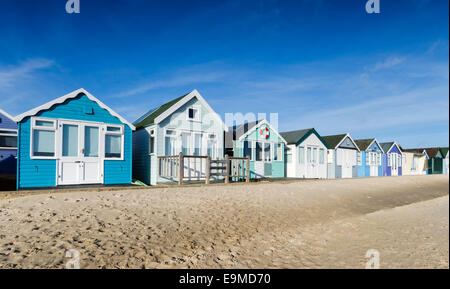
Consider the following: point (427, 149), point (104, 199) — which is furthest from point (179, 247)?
point (427, 149)

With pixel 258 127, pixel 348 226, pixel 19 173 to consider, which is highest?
pixel 258 127

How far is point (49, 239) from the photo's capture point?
5328 mm

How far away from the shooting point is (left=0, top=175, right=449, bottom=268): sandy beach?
4926mm

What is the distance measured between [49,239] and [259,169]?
52.9ft

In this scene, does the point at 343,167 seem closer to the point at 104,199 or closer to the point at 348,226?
the point at 348,226

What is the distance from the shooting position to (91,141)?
44.7ft

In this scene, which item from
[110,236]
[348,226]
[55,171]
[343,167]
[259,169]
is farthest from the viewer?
[343,167]

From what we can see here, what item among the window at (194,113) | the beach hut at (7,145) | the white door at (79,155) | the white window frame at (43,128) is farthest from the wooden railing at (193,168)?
the beach hut at (7,145)

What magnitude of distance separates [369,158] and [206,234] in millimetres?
29337

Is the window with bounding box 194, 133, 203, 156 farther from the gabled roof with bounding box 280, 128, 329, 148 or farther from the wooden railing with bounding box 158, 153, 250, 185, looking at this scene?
the gabled roof with bounding box 280, 128, 329, 148

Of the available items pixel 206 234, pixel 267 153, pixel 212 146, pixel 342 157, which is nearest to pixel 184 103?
pixel 212 146

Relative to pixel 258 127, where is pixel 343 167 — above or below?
below

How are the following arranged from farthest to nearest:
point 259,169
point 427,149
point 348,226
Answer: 1. point 427,149
2. point 259,169
3. point 348,226

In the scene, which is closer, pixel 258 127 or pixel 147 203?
pixel 147 203
